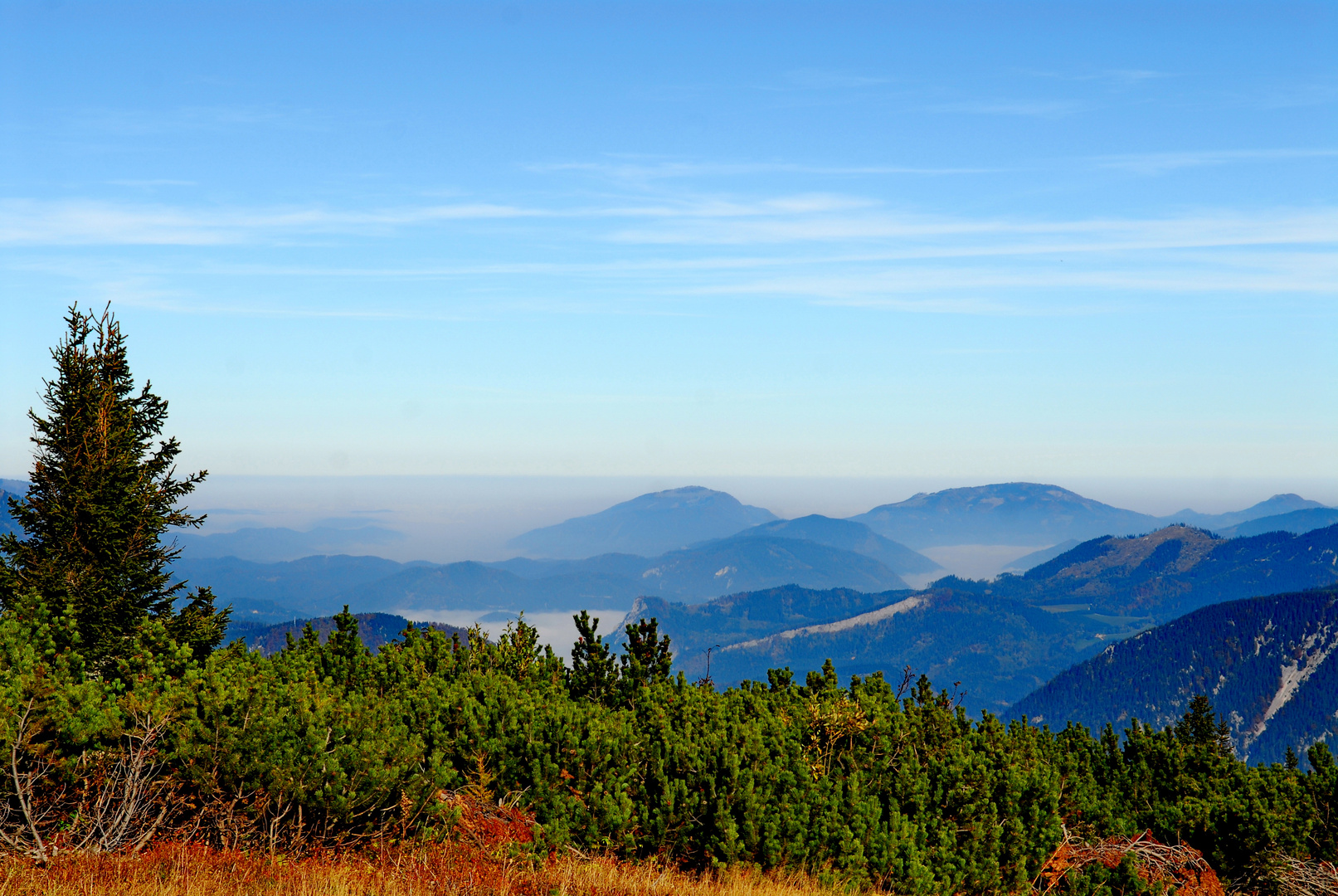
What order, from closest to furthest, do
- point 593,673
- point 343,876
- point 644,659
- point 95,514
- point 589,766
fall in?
1. point 343,876
2. point 589,766
3. point 593,673
4. point 644,659
5. point 95,514

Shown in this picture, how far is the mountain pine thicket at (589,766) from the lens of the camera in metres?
12.2

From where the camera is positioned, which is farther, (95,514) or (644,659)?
(95,514)

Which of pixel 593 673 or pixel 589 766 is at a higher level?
pixel 593 673

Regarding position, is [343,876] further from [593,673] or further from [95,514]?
[95,514]

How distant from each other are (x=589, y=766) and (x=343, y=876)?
4.76 m

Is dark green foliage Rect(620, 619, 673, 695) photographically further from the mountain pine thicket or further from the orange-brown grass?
the orange-brown grass

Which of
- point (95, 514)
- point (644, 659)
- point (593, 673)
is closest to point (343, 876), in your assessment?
point (593, 673)

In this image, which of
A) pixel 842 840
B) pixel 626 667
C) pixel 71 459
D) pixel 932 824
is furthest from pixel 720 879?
pixel 71 459

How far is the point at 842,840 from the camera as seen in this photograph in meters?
14.4

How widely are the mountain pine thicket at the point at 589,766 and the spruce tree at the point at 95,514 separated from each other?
5.79 meters

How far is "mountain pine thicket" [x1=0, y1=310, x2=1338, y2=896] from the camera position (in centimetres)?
1220

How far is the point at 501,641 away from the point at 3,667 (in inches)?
475

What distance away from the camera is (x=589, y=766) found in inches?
598

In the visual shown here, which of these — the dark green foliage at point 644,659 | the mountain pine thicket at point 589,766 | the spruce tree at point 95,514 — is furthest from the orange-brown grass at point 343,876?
the spruce tree at point 95,514
